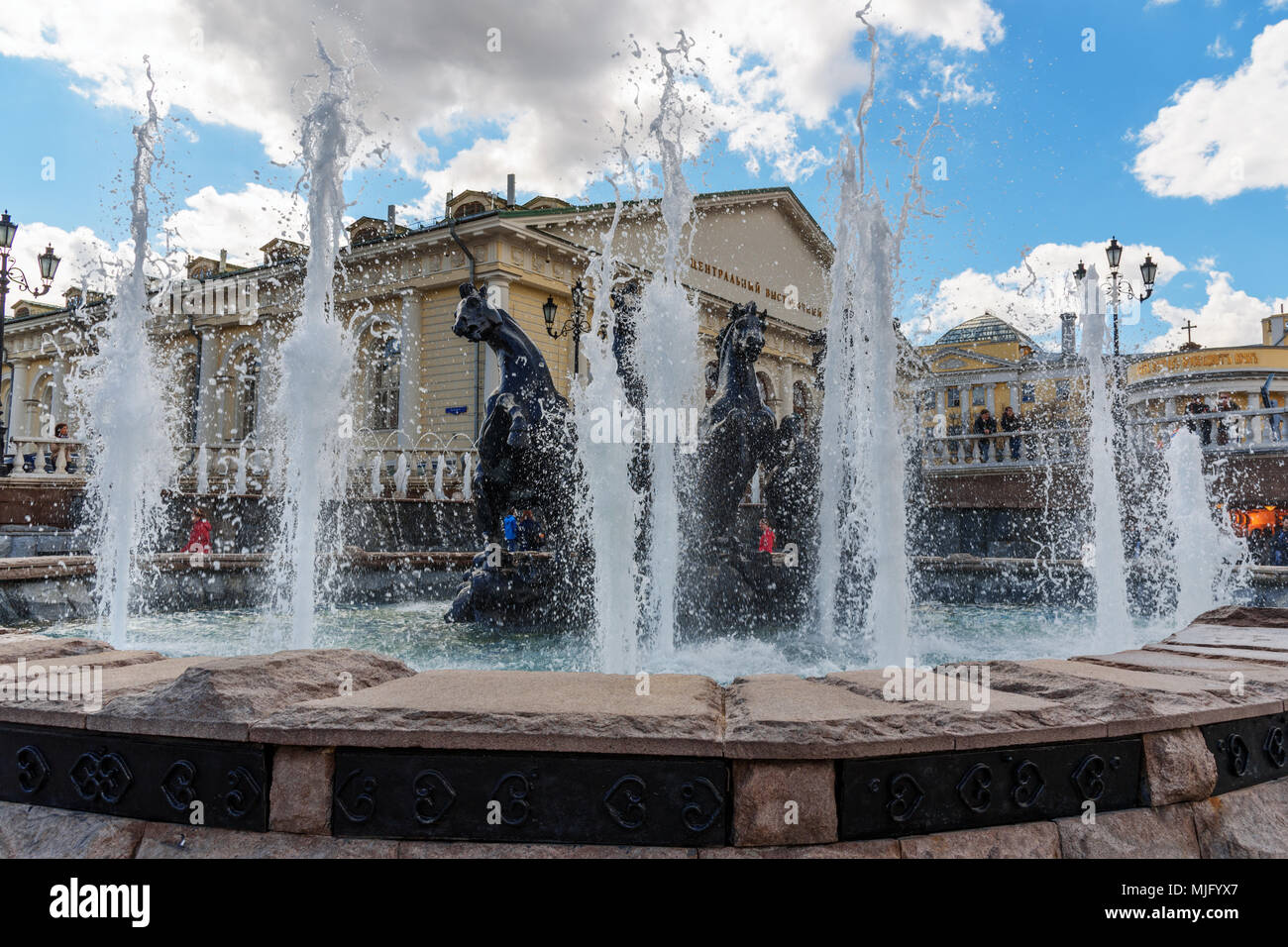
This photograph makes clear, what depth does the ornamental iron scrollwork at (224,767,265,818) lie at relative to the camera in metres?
1.84

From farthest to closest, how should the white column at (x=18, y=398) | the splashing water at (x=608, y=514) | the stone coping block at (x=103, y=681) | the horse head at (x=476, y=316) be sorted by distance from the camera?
the white column at (x=18, y=398) < the horse head at (x=476, y=316) < the splashing water at (x=608, y=514) < the stone coping block at (x=103, y=681)

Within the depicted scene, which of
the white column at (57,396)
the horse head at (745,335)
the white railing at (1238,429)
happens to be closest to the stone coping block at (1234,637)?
the horse head at (745,335)

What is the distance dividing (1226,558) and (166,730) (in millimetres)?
10188

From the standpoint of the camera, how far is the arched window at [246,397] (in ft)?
84.0

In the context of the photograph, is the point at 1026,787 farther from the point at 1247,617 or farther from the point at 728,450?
the point at 728,450

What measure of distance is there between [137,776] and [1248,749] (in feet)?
9.83

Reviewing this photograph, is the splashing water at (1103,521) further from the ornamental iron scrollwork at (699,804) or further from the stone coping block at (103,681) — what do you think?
the stone coping block at (103,681)

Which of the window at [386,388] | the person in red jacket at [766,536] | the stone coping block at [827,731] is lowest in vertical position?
the stone coping block at [827,731]

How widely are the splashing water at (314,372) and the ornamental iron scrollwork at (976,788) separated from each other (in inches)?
188

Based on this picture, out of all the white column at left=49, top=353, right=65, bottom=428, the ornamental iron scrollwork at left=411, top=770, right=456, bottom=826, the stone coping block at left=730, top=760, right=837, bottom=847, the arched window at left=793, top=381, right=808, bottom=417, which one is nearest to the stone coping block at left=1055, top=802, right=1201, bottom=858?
the stone coping block at left=730, top=760, right=837, bottom=847

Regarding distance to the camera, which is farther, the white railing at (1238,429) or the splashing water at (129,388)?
the white railing at (1238,429)

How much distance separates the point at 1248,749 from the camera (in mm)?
2184

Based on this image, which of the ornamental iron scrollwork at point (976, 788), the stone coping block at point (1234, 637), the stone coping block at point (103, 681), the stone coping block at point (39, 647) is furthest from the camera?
the stone coping block at point (1234, 637)
